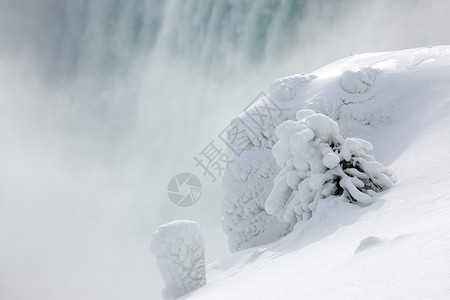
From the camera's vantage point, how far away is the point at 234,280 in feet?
15.3

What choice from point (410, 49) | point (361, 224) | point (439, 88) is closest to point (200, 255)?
point (361, 224)

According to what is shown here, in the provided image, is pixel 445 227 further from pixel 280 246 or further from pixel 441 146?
pixel 441 146

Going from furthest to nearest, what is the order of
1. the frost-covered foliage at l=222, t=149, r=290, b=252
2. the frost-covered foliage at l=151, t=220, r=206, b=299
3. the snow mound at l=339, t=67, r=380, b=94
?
→ 1. the frost-covered foliage at l=222, t=149, r=290, b=252
2. the snow mound at l=339, t=67, r=380, b=94
3. the frost-covered foliage at l=151, t=220, r=206, b=299

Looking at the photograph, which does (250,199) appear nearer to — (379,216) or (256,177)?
(256,177)

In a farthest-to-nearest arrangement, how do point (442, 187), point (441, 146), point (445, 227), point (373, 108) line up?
point (373, 108), point (441, 146), point (442, 187), point (445, 227)

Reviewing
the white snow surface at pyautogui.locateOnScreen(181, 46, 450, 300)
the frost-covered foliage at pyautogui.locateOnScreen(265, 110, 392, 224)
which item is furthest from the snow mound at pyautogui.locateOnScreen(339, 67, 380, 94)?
the frost-covered foliage at pyautogui.locateOnScreen(265, 110, 392, 224)

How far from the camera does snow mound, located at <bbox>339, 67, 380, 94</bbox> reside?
31.6ft

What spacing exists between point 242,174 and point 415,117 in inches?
183

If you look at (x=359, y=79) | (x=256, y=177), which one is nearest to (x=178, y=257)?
(x=256, y=177)

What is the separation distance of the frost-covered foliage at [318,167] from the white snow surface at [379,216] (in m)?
0.37

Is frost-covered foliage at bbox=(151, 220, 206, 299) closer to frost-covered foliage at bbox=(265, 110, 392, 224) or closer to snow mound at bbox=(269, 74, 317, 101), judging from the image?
frost-covered foliage at bbox=(265, 110, 392, 224)

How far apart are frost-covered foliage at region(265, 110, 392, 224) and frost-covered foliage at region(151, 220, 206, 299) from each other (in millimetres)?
1998

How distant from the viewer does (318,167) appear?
660 cm

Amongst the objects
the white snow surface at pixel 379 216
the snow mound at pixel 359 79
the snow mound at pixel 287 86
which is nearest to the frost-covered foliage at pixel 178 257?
the white snow surface at pixel 379 216
